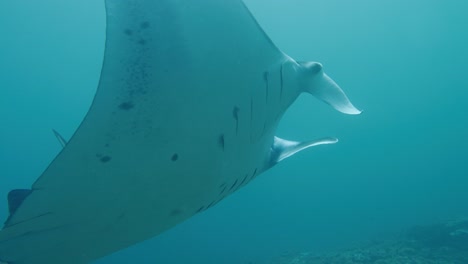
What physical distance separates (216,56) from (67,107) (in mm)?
46747

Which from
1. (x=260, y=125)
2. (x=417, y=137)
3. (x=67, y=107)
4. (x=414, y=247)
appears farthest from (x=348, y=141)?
(x=260, y=125)

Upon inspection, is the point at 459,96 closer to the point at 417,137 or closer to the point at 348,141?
the point at 417,137

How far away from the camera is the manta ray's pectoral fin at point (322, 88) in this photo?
234 centimetres

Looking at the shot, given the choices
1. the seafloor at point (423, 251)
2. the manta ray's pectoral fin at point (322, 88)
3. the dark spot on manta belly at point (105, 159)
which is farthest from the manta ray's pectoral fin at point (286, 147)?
the seafloor at point (423, 251)

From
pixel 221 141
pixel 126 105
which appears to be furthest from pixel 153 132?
pixel 221 141

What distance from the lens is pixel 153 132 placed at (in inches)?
63.3

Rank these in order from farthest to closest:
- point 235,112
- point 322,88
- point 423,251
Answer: point 423,251 → point 322,88 → point 235,112

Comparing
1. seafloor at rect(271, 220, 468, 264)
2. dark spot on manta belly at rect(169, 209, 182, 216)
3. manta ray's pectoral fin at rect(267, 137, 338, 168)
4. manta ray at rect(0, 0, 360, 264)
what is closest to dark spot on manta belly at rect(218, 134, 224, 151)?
manta ray at rect(0, 0, 360, 264)

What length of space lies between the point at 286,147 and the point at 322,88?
0.62m

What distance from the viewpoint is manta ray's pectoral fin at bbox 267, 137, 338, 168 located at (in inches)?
102

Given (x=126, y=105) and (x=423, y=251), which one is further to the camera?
(x=423, y=251)

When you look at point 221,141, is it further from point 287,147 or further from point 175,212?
point 287,147

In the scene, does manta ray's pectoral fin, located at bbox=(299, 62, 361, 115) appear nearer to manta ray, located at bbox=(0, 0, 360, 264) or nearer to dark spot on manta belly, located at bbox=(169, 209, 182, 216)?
manta ray, located at bbox=(0, 0, 360, 264)

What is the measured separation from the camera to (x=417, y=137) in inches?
2539
